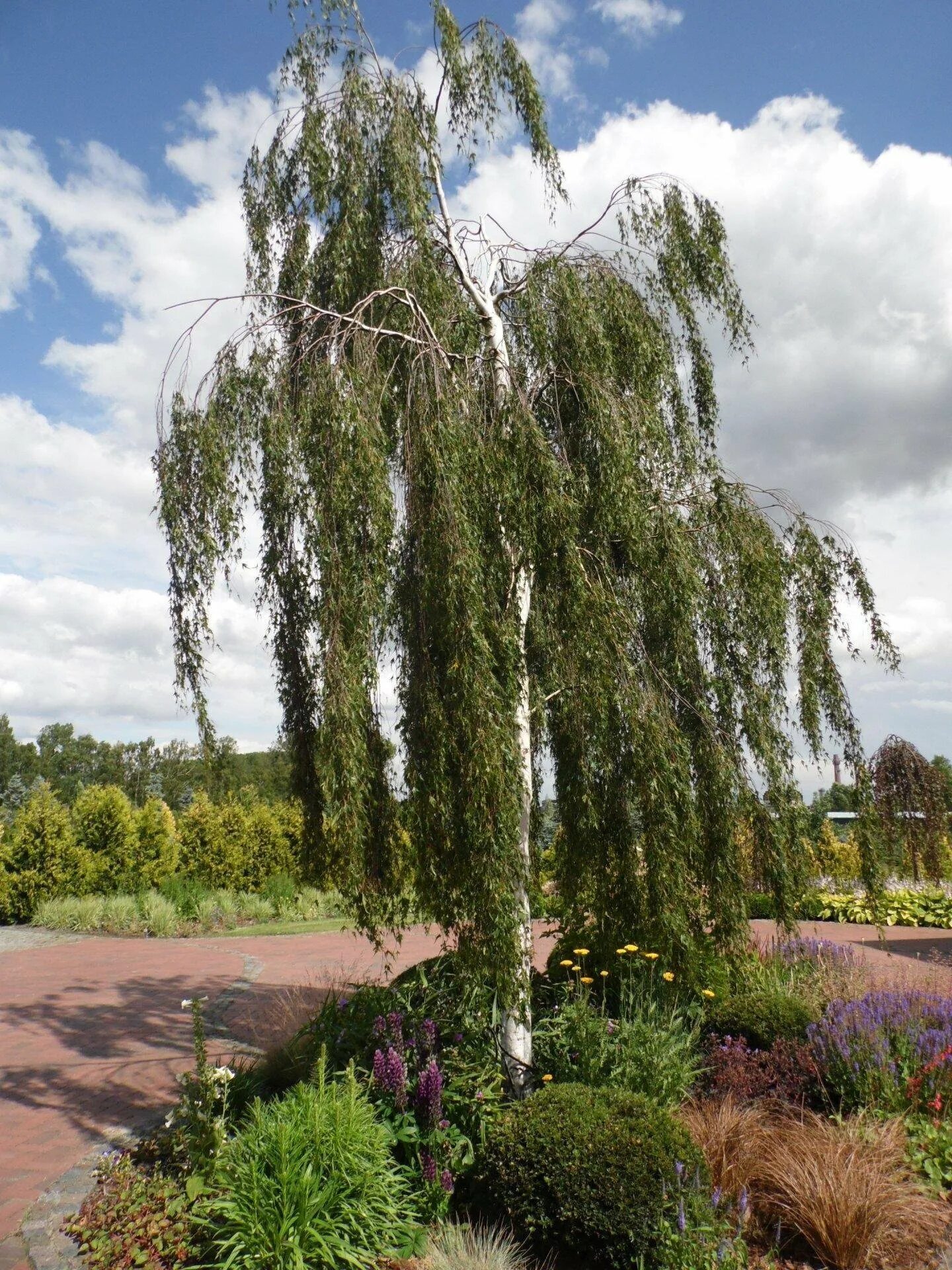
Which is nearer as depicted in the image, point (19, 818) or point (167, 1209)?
point (167, 1209)

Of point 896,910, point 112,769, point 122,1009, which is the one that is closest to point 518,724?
point 122,1009

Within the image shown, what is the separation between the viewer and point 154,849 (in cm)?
1616

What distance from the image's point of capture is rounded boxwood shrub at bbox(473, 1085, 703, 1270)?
345 cm

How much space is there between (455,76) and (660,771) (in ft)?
15.8

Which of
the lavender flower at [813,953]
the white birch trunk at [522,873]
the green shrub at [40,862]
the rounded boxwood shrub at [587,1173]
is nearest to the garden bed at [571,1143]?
the rounded boxwood shrub at [587,1173]

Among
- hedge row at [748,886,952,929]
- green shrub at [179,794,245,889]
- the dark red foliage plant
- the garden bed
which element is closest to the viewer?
the garden bed

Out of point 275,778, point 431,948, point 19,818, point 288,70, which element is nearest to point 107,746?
point 275,778

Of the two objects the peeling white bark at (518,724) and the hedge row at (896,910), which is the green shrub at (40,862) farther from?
the peeling white bark at (518,724)

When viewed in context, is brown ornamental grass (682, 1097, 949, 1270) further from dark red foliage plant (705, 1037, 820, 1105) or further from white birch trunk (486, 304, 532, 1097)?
white birch trunk (486, 304, 532, 1097)

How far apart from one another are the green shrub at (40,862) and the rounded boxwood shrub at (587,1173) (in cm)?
1301

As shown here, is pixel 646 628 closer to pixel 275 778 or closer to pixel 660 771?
pixel 660 771

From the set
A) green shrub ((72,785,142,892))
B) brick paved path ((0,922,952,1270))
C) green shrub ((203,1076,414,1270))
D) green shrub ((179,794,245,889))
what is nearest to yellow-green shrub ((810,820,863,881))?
brick paved path ((0,922,952,1270))

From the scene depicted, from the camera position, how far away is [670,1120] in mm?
3855

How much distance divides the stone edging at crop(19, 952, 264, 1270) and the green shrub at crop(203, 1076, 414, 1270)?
2.20ft
